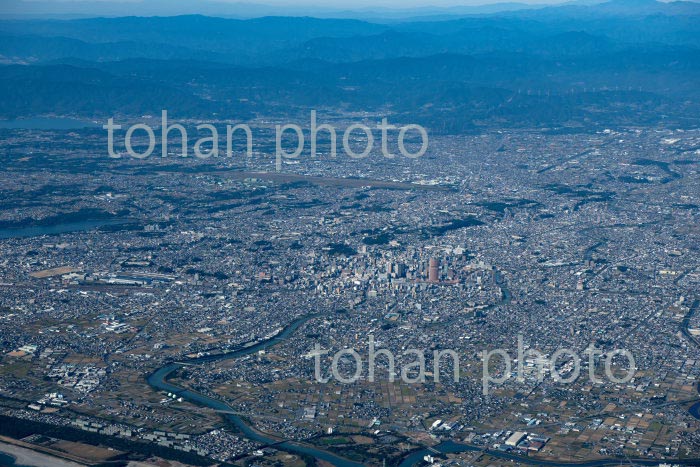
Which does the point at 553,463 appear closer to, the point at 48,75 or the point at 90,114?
the point at 90,114

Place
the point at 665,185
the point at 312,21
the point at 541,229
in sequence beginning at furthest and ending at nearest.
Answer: the point at 312,21
the point at 665,185
the point at 541,229

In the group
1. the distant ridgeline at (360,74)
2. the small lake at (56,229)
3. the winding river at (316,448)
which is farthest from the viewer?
the distant ridgeline at (360,74)

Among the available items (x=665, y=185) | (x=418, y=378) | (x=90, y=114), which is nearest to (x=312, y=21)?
(x=90, y=114)

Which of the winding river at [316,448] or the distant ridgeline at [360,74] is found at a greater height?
the winding river at [316,448]

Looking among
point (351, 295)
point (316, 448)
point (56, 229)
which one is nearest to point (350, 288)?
point (351, 295)

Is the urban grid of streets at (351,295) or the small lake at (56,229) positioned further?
the small lake at (56,229)

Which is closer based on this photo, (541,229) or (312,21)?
(541,229)

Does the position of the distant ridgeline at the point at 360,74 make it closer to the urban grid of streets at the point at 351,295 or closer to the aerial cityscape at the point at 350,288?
the aerial cityscape at the point at 350,288

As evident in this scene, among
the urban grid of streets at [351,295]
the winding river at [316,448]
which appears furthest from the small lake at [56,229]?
the winding river at [316,448]
